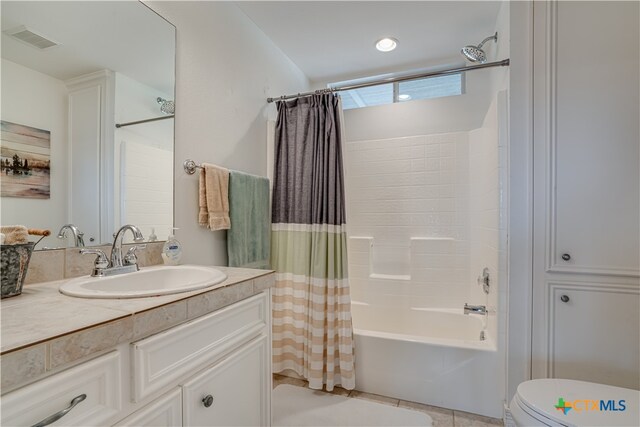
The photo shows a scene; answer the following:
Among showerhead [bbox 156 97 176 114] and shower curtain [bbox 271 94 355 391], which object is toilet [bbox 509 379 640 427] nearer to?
shower curtain [bbox 271 94 355 391]

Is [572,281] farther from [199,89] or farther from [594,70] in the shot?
[199,89]

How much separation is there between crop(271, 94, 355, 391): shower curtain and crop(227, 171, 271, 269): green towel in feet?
0.49

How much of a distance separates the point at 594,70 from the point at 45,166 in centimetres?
229

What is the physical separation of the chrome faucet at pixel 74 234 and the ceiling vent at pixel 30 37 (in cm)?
61

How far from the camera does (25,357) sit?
0.54m

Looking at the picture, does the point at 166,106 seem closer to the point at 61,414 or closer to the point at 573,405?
the point at 61,414

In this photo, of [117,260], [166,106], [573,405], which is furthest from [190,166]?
[573,405]

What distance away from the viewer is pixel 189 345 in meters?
0.89

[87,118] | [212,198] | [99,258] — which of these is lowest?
[99,258]

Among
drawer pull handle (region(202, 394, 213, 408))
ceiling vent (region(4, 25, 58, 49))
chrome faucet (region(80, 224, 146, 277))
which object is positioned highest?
ceiling vent (region(4, 25, 58, 49))

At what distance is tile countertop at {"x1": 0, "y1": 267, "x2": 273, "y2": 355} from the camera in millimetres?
594

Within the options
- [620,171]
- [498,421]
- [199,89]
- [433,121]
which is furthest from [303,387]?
[433,121]

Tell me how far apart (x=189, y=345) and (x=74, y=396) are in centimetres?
29

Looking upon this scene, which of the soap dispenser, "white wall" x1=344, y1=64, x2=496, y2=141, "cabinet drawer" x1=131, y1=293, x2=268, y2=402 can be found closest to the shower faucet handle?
"white wall" x1=344, y1=64, x2=496, y2=141
